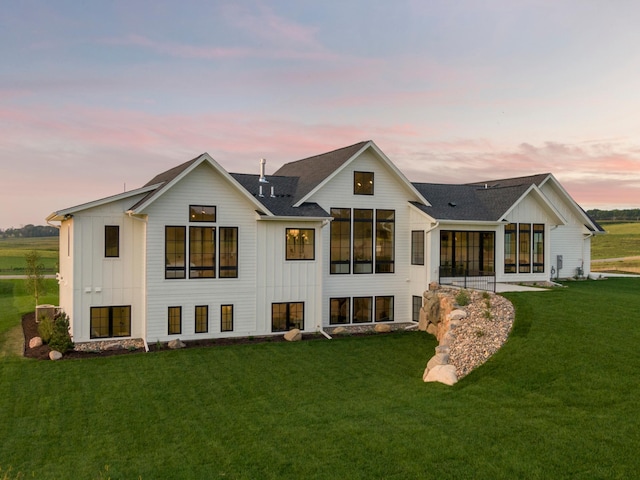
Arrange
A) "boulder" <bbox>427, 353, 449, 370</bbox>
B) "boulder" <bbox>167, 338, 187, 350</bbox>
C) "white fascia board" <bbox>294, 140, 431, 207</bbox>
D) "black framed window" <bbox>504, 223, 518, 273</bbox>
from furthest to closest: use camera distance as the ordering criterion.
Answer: "black framed window" <bbox>504, 223, 518, 273</bbox> → "white fascia board" <bbox>294, 140, 431, 207</bbox> → "boulder" <bbox>167, 338, 187, 350</bbox> → "boulder" <bbox>427, 353, 449, 370</bbox>

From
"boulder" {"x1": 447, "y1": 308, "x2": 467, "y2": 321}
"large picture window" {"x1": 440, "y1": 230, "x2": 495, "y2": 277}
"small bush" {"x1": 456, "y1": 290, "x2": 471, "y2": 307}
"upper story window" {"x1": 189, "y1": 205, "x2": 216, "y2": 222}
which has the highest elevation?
"upper story window" {"x1": 189, "y1": 205, "x2": 216, "y2": 222}

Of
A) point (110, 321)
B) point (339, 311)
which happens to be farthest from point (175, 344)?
point (339, 311)

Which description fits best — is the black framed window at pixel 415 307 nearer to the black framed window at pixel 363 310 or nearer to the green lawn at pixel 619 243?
the black framed window at pixel 363 310

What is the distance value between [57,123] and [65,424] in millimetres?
17268

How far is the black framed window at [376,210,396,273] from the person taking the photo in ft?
71.7

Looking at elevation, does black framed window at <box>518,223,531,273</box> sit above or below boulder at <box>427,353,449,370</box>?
above

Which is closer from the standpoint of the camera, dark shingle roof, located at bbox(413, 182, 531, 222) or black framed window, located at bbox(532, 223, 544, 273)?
dark shingle roof, located at bbox(413, 182, 531, 222)

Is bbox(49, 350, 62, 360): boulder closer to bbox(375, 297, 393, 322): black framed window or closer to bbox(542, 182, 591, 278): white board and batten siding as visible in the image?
bbox(375, 297, 393, 322): black framed window

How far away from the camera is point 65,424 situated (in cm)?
1071

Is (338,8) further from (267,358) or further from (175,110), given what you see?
(267,358)

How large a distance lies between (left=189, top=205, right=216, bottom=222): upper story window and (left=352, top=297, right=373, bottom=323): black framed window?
7013mm

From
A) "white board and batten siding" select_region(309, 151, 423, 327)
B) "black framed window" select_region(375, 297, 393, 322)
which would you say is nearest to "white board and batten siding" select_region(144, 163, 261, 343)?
"white board and batten siding" select_region(309, 151, 423, 327)

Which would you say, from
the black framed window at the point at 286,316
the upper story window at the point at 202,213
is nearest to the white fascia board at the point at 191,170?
the upper story window at the point at 202,213

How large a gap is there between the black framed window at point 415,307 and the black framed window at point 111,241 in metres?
12.1
